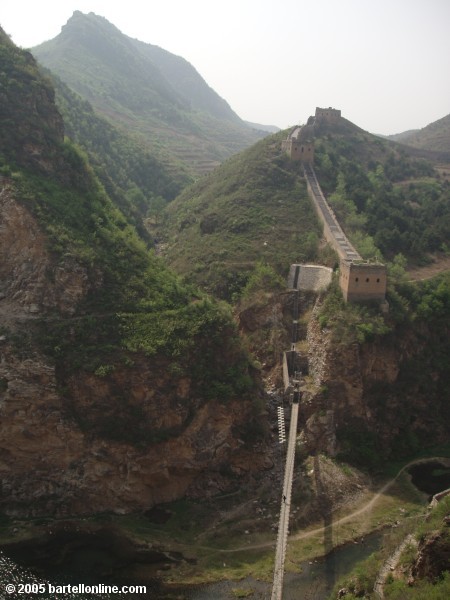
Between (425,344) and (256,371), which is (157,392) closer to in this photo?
(256,371)

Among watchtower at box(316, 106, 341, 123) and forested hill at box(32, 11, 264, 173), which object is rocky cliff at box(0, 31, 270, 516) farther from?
forested hill at box(32, 11, 264, 173)

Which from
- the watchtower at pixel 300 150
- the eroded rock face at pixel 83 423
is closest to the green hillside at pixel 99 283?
the eroded rock face at pixel 83 423

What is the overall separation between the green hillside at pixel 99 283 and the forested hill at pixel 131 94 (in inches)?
2034

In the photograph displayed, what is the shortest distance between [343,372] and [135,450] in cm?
1373

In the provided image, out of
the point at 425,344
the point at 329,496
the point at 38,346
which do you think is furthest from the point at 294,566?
the point at 425,344

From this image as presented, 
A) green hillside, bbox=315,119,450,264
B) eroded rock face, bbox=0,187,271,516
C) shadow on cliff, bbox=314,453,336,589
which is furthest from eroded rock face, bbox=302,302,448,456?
green hillside, bbox=315,119,450,264

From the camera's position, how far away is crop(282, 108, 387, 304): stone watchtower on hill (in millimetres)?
40250

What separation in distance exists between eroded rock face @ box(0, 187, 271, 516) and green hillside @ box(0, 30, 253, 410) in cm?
64

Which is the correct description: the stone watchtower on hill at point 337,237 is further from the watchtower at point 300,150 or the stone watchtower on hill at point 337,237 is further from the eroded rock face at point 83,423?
the eroded rock face at point 83,423

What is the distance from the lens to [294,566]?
2858 cm

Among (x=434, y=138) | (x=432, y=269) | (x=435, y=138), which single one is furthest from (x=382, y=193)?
(x=434, y=138)

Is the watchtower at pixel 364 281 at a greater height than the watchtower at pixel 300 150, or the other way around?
the watchtower at pixel 300 150

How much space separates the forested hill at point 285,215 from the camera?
160ft

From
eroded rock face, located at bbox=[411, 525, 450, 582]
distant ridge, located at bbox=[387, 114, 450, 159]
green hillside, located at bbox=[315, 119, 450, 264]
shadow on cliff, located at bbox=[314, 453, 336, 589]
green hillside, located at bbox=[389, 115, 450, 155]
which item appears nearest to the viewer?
eroded rock face, located at bbox=[411, 525, 450, 582]
